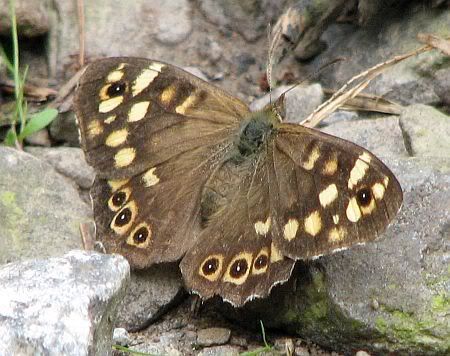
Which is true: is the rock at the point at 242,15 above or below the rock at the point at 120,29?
above

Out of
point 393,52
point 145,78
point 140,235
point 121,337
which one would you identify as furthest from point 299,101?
point 121,337

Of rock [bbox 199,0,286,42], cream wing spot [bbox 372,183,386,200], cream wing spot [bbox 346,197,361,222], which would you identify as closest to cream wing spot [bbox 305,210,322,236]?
cream wing spot [bbox 346,197,361,222]

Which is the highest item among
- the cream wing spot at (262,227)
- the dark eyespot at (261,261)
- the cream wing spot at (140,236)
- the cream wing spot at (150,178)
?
the cream wing spot at (262,227)

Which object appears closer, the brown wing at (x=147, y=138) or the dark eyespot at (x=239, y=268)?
the dark eyespot at (x=239, y=268)

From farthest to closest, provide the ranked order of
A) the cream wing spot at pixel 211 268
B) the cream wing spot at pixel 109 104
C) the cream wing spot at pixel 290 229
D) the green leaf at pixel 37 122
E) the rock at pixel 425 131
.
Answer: the green leaf at pixel 37 122, the rock at pixel 425 131, the cream wing spot at pixel 109 104, the cream wing spot at pixel 211 268, the cream wing spot at pixel 290 229

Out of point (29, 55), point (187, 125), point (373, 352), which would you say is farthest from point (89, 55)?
point (373, 352)

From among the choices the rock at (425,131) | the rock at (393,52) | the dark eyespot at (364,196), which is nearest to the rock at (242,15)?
the rock at (393,52)

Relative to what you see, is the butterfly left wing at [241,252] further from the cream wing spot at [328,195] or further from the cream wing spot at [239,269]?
the cream wing spot at [328,195]

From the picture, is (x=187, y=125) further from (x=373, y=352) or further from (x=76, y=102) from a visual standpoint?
(x=373, y=352)
